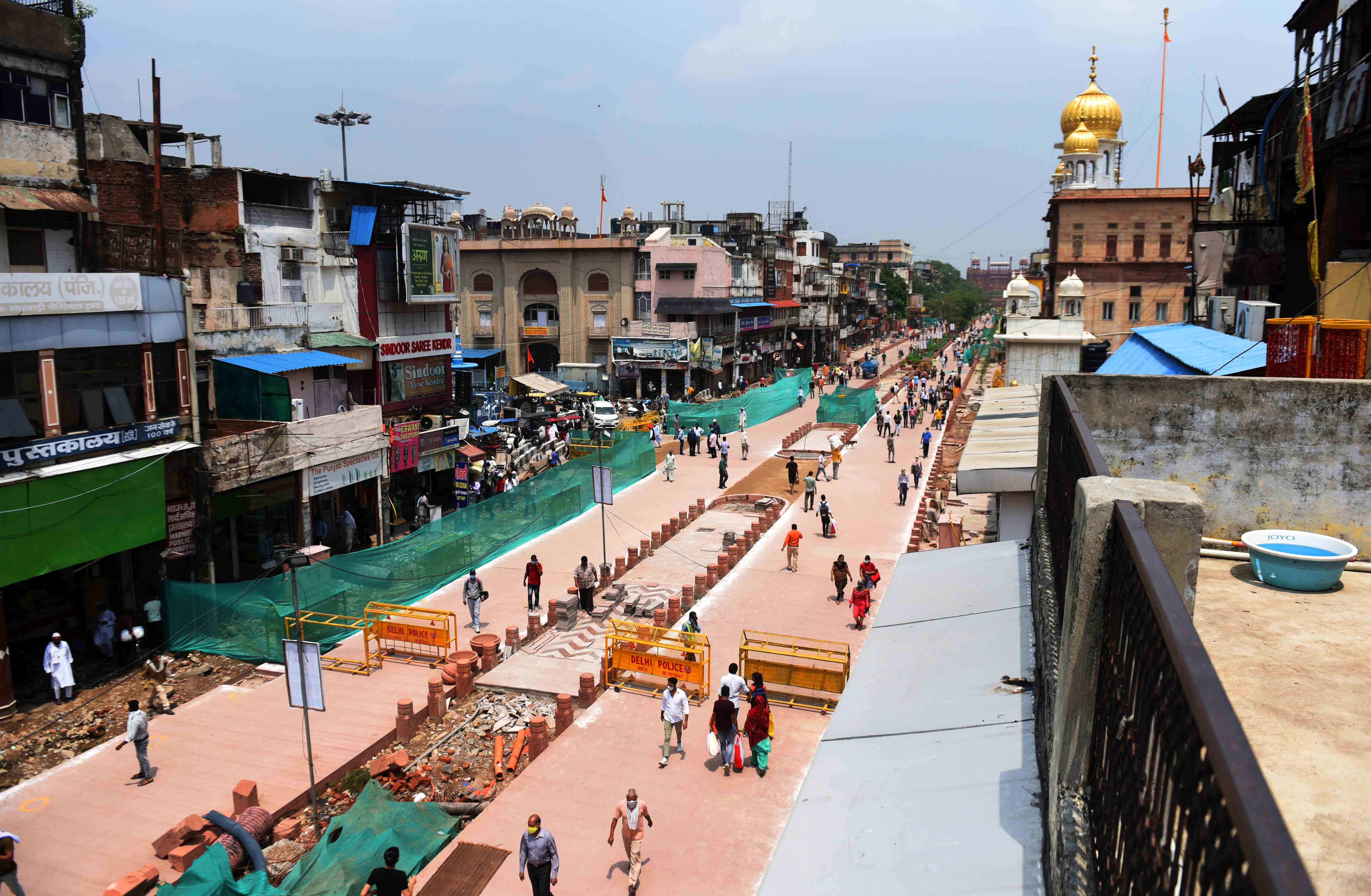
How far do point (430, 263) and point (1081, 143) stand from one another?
144ft

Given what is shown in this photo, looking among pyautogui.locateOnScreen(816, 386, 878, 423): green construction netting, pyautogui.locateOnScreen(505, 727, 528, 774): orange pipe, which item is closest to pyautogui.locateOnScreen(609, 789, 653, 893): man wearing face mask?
pyautogui.locateOnScreen(505, 727, 528, 774): orange pipe

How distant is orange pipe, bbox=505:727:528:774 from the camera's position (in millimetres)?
13219

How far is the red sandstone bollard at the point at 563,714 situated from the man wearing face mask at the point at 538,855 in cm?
442

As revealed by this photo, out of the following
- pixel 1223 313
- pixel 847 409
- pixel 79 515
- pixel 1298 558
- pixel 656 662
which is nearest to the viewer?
pixel 1298 558

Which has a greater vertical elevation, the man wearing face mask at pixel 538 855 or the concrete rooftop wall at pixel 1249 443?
the concrete rooftop wall at pixel 1249 443

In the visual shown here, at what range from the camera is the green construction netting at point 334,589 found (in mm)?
17344

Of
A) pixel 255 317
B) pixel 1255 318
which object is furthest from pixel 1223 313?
pixel 255 317

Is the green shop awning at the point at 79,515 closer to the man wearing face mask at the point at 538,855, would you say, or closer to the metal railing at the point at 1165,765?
the man wearing face mask at the point at 538,855

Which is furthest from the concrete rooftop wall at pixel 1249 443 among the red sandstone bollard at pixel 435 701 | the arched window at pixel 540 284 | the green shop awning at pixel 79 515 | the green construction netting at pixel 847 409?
the arched window at pixel 540 284

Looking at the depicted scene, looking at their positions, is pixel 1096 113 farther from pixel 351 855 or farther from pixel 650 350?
pixel 351 855

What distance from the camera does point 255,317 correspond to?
2294 cm

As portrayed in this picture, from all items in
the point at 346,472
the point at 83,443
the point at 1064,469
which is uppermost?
the point at 1064,469

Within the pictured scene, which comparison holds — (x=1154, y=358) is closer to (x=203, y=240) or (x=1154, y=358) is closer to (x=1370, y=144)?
(x=1370, y=144)

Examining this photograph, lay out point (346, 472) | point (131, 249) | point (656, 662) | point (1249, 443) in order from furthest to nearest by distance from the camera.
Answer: point (346, 472)
point (131, 249)
point (656, 662)
point (1249, 443)
